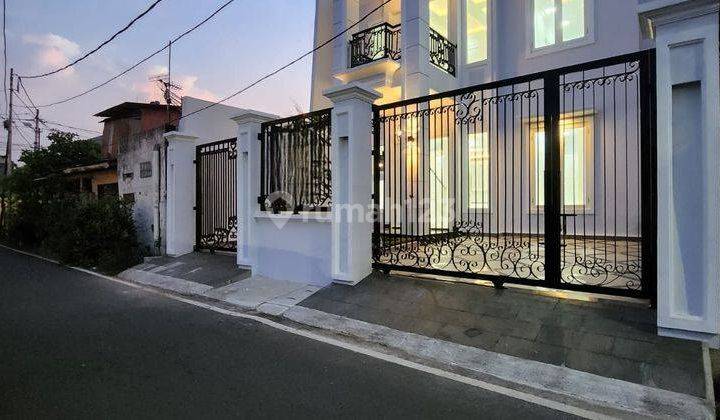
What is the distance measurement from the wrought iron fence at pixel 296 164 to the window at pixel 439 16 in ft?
21.3

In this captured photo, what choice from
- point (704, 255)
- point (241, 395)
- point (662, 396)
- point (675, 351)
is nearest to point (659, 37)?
point (704, 255)

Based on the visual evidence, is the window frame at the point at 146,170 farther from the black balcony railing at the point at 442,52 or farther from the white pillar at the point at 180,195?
the black balcony railing at the point at 442,52

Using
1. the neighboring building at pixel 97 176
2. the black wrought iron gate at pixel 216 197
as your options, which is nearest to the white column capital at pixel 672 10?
the black wrought iron gate at pixel 216 197

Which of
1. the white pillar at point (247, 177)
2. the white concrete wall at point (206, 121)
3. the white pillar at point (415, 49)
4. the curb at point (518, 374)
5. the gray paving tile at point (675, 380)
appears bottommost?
the curb at point (518, 374)

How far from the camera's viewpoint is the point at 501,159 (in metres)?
9.80

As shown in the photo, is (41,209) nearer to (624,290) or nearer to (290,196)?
(290,196)

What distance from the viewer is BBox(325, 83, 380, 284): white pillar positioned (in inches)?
234

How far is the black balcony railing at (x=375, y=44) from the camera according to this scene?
10914 mm

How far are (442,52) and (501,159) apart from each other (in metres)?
3.41

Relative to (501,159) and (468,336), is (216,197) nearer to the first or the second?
(501,159)

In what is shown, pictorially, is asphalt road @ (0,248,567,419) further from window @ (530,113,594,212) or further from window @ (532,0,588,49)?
window @ (532,0,588,49)

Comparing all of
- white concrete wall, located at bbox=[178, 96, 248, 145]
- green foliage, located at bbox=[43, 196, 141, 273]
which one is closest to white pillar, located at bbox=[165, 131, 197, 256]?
green foliage, located at bbox=[43, 196, 141, 273]

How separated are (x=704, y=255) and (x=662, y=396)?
1.37m

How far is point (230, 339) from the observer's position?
14.8 feet
